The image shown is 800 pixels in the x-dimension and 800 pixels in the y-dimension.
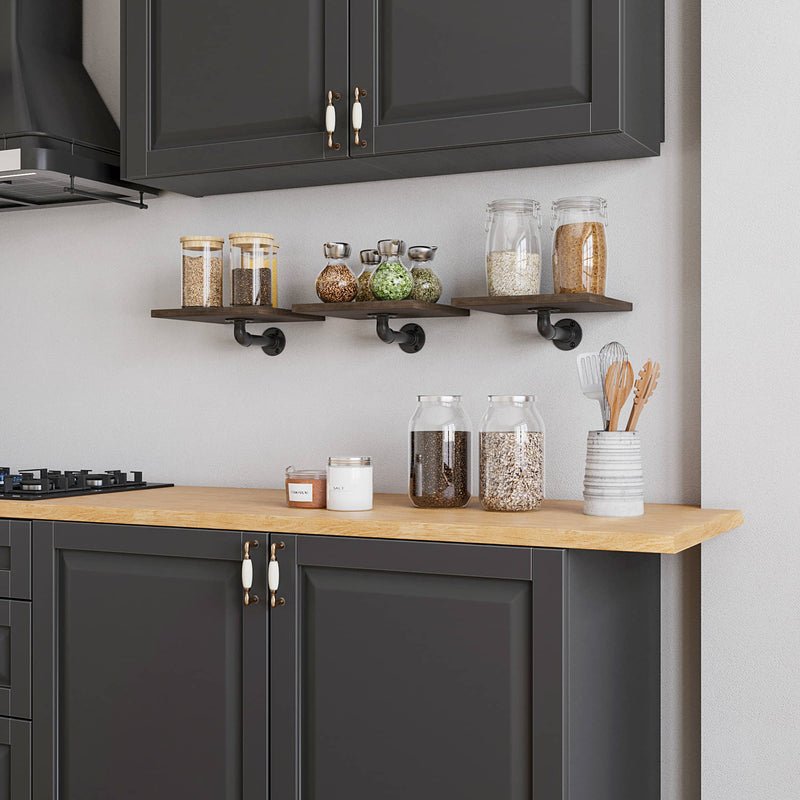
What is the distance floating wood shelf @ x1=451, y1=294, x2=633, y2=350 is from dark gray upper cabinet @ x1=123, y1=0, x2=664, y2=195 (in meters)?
0.31

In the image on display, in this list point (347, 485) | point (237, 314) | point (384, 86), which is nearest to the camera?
point (347, 485)

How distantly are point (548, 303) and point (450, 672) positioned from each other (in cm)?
78

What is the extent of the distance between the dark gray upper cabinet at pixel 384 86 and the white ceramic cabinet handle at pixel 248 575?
848 millimetres

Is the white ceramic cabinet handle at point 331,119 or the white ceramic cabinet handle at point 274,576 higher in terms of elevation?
the white ceramic cabinet handle at point 331,119

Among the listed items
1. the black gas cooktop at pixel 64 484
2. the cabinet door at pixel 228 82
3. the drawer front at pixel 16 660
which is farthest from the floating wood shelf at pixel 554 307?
the drawer front at pixel 16 660

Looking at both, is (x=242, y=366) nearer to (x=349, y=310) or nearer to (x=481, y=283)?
(x=349, y=310)

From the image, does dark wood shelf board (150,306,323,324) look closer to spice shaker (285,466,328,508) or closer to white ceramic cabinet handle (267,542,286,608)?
spice shaker (285,466,328,508)

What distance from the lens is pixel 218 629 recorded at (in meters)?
2.07

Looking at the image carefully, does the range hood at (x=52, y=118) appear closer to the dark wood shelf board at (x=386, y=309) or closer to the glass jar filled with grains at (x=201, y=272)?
the glass jar filled with grains at (x=201, y=272)

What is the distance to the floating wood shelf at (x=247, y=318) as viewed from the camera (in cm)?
248

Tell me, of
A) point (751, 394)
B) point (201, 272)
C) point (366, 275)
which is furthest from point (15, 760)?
point (751, 394)

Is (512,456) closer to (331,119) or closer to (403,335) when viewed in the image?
(403,335)

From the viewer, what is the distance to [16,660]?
2.26 metres

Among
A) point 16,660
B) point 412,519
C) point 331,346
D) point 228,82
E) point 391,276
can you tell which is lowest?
point 16,660
